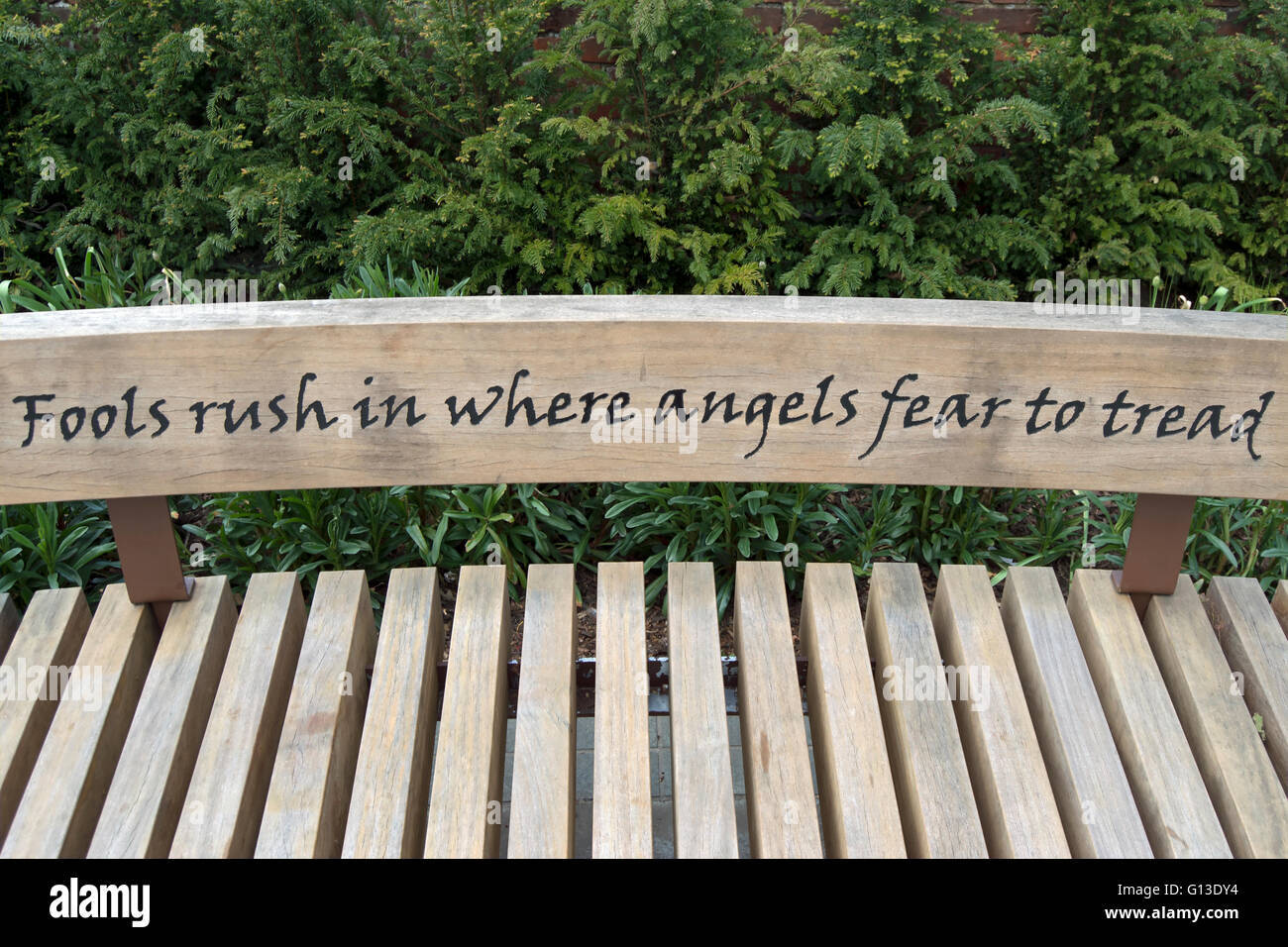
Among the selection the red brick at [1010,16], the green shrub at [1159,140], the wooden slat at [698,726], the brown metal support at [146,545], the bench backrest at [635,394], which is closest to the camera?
the wooden slat at [698,726]

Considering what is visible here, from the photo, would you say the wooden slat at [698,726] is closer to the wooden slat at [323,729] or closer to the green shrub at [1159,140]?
the wooden slat at [323,729]

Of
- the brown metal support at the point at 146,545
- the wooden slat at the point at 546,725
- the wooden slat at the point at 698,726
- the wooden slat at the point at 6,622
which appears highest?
the brown metal support at the point at 146,545

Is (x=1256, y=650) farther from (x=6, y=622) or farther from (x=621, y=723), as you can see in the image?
(x=6, y=622)

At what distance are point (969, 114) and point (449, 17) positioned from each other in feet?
5.60

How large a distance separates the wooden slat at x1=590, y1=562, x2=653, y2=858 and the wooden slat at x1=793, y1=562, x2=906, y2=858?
10 centimetres

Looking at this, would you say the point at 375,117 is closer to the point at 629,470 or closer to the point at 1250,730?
the point at 629,470

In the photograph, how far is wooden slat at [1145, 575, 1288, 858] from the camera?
151 centimetres

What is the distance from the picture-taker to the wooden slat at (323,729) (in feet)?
4.87

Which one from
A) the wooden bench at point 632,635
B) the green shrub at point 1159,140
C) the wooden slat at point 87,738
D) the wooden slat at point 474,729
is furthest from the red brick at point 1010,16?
the wooden slat at point 87,738

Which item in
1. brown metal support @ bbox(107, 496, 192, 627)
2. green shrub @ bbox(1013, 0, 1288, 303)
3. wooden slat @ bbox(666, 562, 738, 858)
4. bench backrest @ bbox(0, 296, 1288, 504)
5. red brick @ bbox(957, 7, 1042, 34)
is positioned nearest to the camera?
wooden slat @ bbox(666, 562, 738, 858)

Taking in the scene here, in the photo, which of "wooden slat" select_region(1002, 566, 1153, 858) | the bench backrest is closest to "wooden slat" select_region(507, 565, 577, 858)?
the bench backrest

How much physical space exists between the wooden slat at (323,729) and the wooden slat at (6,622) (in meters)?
0.53

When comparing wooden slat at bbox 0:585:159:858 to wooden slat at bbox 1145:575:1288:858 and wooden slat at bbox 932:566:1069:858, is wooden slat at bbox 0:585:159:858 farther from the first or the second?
wooden slat at bbox 1145:575:1288:858

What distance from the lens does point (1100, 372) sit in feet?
5.26
